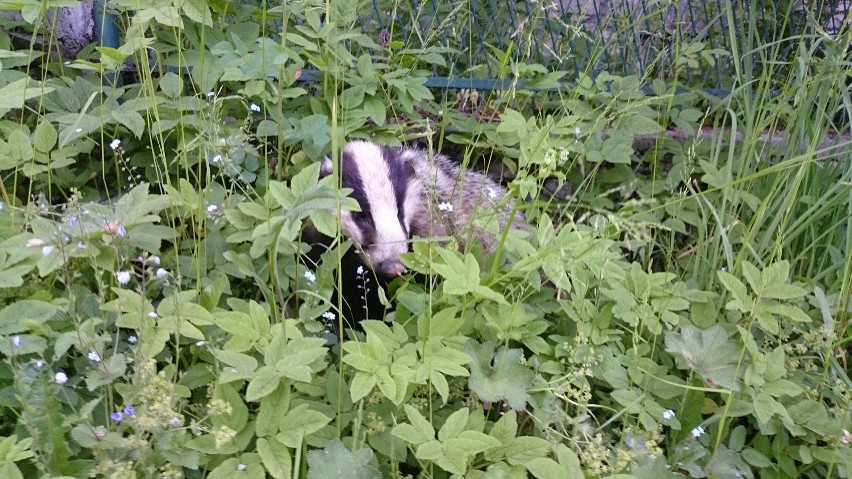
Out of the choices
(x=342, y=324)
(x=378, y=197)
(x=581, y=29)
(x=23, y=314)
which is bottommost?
(x=342, y=324)

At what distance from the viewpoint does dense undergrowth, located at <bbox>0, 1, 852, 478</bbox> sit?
1604 mm

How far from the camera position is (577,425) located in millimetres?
1680

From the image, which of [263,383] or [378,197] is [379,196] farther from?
[263,383]

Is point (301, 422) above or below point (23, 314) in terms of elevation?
below

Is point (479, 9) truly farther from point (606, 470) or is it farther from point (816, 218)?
point (606, 470)

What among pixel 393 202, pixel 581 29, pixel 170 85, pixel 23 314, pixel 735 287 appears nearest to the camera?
pixel 23 314

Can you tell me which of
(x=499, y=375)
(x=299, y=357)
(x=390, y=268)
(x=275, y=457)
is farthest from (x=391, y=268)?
(x=275, y=457)

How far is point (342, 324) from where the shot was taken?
2.10 m

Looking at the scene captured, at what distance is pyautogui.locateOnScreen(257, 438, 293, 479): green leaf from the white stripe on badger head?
0.95 m

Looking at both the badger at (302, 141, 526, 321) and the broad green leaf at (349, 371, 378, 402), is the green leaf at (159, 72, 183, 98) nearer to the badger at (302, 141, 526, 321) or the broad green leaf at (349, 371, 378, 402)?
the badger at (302, 141, 526, 321)

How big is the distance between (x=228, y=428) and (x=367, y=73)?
1.65 meters

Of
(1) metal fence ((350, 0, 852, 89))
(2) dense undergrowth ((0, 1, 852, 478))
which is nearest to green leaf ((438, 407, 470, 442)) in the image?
(2) dense undergrowth ((0, 1, 852, 478))

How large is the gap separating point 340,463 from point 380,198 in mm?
1260

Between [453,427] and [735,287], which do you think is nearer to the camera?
[453,427]
